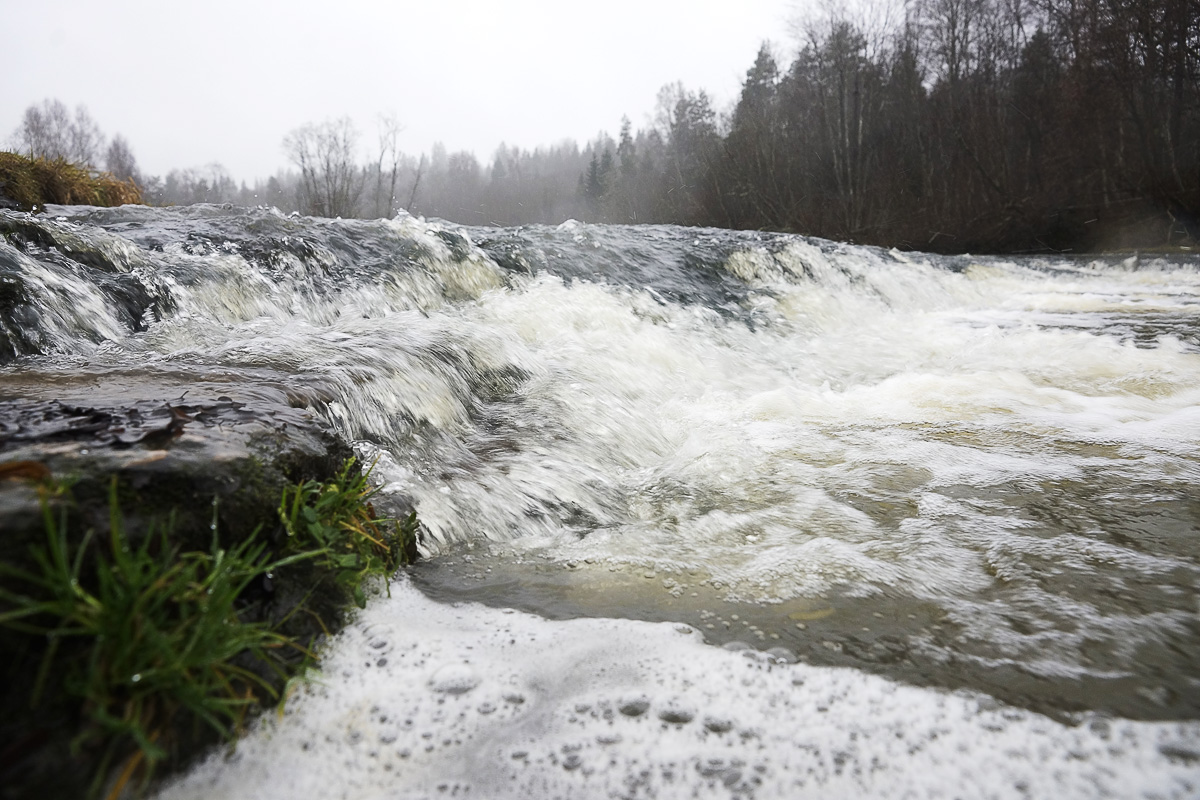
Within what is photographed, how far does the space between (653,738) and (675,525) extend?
1.32 m

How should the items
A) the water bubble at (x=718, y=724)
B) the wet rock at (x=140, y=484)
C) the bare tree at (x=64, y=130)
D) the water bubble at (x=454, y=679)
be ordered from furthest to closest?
the bare tree at (x=64, y=130)
the water bubble at (x=454, y=679)
the water bubble at (x=718, y=724)
the wet rock at (x=140, y=484)

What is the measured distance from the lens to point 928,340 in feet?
23.3

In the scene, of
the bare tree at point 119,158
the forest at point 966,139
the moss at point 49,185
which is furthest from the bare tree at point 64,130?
the moss at point 49,185

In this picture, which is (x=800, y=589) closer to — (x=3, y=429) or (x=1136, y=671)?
(x=1136, y=671)

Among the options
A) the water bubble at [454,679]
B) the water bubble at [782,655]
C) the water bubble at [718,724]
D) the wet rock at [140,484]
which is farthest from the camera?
the water bubble at [782,655]

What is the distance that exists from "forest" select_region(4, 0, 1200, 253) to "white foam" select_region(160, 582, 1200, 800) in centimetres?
1762

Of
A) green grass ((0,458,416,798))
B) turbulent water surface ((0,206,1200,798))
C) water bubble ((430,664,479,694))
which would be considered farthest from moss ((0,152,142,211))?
water bubble ((430,664,479,694))

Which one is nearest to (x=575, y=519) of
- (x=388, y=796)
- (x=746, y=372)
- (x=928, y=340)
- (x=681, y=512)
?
(x=681, y=512)

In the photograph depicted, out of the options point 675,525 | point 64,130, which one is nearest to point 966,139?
point 675,525

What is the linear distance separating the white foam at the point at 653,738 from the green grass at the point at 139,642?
92 mm

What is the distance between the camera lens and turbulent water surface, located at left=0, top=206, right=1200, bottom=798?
4.19 feet

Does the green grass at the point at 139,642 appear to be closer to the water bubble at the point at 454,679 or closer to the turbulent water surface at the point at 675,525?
the turbulent water surface at the point at 675,525

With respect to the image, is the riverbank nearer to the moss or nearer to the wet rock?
the wet rock

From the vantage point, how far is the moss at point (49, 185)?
23.0 feet
